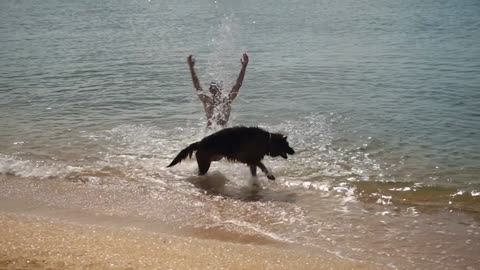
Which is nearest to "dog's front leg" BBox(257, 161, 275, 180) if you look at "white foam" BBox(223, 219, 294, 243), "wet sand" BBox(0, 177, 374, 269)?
"white foam" BBox(223, 219, 294, 243)

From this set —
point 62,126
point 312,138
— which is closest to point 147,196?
point 312,138

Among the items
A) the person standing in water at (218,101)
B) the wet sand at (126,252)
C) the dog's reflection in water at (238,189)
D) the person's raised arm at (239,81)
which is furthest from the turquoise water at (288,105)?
the person's raised arm at (239,81)

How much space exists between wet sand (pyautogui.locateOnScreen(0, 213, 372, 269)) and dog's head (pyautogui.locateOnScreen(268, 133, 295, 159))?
2.90 metres

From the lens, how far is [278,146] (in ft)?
29.1

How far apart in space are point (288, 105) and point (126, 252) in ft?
28.9

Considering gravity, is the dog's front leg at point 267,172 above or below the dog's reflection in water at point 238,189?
above

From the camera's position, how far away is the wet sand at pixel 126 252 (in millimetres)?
5082

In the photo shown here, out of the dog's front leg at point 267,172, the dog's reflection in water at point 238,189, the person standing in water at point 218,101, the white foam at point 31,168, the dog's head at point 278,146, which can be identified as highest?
the person standing in water at point 218,101

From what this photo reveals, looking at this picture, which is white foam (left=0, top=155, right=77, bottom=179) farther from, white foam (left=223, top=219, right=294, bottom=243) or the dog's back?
white foam (left=223, top=219, right=294, bottom=243)

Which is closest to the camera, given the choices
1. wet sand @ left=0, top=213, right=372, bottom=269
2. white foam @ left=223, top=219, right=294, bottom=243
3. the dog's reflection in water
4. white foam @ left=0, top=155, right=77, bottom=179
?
wet sand @ left=0, top=213, right=372, bottom=269

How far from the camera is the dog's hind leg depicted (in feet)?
28.8

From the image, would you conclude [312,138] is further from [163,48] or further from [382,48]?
[163,48]

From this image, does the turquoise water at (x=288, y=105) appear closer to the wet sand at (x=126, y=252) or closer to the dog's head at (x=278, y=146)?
the dog's head at (x=278, y=146)

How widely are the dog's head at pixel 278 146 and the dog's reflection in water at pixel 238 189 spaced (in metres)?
0.51
